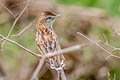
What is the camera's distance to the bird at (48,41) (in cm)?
494

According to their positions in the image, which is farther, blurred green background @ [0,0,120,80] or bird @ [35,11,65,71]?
blurred green background @ [0,0,120,80]

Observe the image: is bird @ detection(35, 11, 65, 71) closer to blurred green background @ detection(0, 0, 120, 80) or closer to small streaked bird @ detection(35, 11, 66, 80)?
small streaked bird @ detection(35, 11, 66, 80)

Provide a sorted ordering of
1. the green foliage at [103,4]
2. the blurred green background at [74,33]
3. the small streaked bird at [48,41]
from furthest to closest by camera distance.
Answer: the green foliage at [103,4] → the blurred green background at [74,33] → the small streaked bird at [48,41]

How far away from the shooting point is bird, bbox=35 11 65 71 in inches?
194

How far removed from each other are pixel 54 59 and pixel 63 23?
4227 mm

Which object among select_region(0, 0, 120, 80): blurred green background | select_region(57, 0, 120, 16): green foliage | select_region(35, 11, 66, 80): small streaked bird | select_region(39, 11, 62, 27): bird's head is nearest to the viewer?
select_region(35, 11, 66, 80): small streaked bird

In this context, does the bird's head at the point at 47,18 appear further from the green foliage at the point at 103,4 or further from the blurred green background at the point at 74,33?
the green foliage at the point at 103,4

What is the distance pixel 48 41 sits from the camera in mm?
5254

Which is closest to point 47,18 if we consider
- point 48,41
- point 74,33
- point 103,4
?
point 48,41

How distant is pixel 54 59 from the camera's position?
4.96m

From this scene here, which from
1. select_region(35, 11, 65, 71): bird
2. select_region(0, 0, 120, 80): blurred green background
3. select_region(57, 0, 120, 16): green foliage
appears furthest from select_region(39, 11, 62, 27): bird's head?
select_region(57, 0, 120, 16): green foliage

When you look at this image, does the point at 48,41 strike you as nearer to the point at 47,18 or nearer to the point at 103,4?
the point at 47,18

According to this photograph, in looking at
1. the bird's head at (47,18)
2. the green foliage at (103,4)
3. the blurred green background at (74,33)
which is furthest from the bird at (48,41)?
the green foliage at (103,4)

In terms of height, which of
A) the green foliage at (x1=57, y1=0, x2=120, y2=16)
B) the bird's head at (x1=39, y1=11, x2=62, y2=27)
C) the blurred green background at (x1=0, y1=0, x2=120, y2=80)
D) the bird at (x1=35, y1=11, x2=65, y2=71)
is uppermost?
the bird's head at (x1=39, y1=11, x2=62, y2=27)
